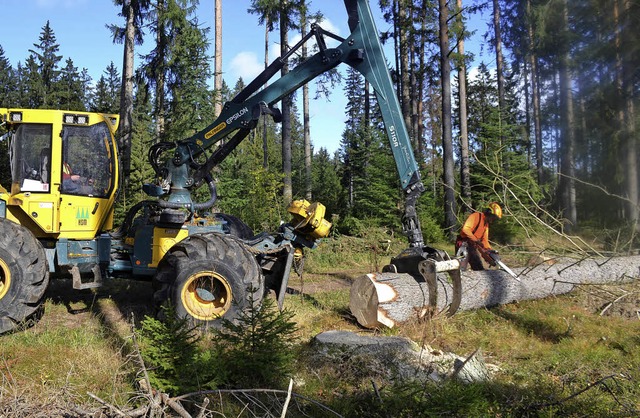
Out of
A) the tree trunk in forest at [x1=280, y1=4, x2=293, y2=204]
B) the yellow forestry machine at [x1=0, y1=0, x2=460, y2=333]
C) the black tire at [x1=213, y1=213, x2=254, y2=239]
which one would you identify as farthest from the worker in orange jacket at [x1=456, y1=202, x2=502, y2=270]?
the tree trunk in forest at [x1=280, y1=4, x2=293, y2=204]

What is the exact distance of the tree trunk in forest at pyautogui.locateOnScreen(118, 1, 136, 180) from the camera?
19.0 metres

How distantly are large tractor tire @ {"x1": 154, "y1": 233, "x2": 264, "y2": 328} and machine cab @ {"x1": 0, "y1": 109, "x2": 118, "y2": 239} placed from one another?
175cm

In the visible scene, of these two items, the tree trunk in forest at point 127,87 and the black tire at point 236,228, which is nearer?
the black tire at point 236,228

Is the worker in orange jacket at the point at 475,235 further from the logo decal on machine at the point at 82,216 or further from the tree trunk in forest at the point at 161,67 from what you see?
the tree trunk in forest at the point at 161,67

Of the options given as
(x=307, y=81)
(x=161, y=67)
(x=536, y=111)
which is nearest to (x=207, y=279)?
(x=307, y=81)

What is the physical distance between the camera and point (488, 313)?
7.61 meters

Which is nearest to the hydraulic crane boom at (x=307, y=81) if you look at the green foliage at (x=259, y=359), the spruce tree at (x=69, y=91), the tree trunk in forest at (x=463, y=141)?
the green foliage at (x=259, y=359)

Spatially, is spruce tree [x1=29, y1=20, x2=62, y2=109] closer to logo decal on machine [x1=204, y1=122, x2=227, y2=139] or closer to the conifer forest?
the conifer forest

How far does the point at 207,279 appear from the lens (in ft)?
21.3

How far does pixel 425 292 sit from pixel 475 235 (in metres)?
2.58

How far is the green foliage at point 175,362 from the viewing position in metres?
3.84

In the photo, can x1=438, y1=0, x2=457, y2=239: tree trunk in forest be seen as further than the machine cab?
Yes

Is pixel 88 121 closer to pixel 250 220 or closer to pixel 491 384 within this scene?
pixel 491 384

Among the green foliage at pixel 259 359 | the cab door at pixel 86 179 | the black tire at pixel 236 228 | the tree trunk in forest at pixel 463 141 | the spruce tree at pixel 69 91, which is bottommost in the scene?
the green foliage at pixel 259 359
